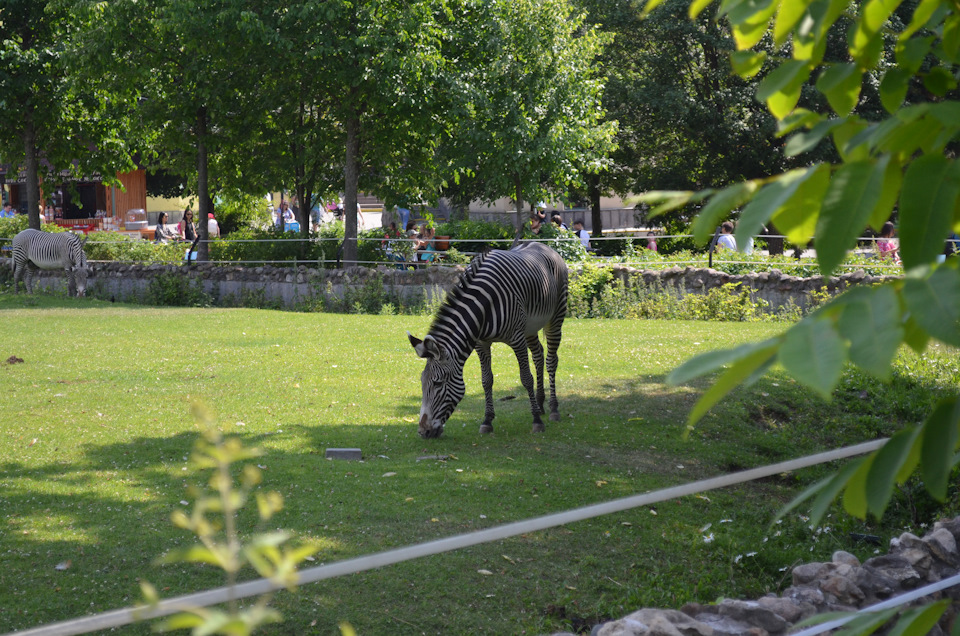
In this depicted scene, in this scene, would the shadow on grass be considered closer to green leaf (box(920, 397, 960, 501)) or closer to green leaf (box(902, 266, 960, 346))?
green leaf (box(920, 397, 960, 501))

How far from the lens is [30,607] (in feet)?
16.1

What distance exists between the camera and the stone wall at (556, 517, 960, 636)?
13.5ft

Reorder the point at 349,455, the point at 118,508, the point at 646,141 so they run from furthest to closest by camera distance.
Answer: the point at 646,141, the point at 349,455, the point at 118,508

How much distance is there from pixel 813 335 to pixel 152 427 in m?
8.96

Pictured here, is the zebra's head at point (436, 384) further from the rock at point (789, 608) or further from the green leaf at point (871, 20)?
the green leaf at point (871, 20)

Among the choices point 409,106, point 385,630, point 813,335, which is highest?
point 409,106

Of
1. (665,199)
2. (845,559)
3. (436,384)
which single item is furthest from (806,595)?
(436,384)

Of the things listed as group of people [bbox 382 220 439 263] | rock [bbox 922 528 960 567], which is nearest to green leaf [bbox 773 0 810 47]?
rock [bbox 922 528 960 567]

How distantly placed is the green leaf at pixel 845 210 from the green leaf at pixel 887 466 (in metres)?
0.35

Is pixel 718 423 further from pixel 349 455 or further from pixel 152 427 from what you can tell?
pixel 152 427

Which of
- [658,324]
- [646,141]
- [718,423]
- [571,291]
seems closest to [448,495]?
[718,423]

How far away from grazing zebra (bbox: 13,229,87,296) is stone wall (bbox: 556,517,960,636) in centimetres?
2101

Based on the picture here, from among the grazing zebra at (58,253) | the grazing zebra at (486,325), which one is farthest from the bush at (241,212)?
the grazing zebra at (486,325)

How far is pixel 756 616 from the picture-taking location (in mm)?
4258
